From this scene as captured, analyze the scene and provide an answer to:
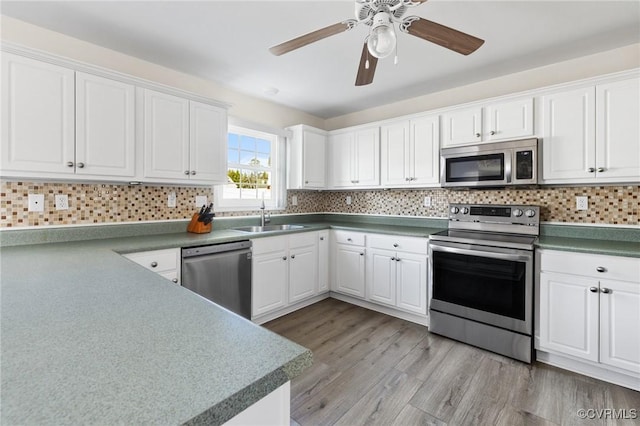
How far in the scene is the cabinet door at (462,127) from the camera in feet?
8.98

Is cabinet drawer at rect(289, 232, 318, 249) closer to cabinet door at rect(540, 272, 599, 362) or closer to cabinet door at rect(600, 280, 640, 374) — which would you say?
cabinet door at rect(540, 272, 599, 362)

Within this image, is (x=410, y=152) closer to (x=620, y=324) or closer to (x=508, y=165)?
(x=508, y=165)

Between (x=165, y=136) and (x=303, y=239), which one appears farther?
(x=303, y=239)

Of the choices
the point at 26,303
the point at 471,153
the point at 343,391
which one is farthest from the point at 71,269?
the point at 471,153

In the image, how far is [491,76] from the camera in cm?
292

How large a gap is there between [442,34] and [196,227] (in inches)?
94.9

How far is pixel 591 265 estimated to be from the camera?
79.7 inches

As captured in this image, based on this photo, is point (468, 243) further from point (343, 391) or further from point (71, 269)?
point (71, 269)

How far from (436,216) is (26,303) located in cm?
321

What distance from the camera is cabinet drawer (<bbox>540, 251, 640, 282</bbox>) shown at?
191 centimetres

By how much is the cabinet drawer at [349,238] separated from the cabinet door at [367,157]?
25.2 inches

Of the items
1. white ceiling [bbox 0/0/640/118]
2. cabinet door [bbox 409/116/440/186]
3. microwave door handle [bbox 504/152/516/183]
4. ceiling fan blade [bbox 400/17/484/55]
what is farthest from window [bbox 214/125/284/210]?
microwave door handle [bbox 504/152/516/183]

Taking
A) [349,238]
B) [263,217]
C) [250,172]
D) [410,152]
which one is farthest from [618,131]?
[250,172]

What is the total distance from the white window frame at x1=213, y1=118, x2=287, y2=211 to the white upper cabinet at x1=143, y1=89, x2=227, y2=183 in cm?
41
